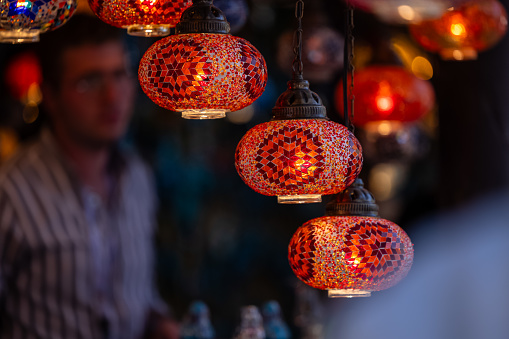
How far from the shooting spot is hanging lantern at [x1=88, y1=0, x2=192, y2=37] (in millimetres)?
1164

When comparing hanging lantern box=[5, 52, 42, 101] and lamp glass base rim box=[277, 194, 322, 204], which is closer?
lamp glass base rim box=[277, 194, 322, 204]

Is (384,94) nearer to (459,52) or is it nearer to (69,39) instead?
(459,52)

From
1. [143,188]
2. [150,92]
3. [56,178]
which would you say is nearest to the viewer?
[150,92]

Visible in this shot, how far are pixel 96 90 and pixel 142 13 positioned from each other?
1593mm

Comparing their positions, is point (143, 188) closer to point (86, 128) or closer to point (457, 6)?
point (86, 128)

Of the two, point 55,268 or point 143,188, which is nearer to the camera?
point 55,268

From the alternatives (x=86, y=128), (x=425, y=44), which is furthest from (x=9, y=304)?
(x=425, y=44)

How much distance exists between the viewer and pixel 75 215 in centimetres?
272

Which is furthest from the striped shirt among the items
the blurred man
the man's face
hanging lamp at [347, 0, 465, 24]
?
hanging lamp at [347, 0, 465, 24]

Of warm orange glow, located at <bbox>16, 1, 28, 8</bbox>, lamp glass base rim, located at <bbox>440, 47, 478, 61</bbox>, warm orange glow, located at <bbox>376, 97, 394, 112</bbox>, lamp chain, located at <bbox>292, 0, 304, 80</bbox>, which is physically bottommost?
warm orange glow, located at <bbox>376, 97, 394, 112</bbox>

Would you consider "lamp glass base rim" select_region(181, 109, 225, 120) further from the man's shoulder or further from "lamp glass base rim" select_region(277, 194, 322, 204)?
the man's shoulder

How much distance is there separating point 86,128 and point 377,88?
1.10 metres

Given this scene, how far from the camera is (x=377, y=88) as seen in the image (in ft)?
7.17

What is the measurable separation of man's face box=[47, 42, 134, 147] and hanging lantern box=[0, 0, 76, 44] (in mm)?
1478
